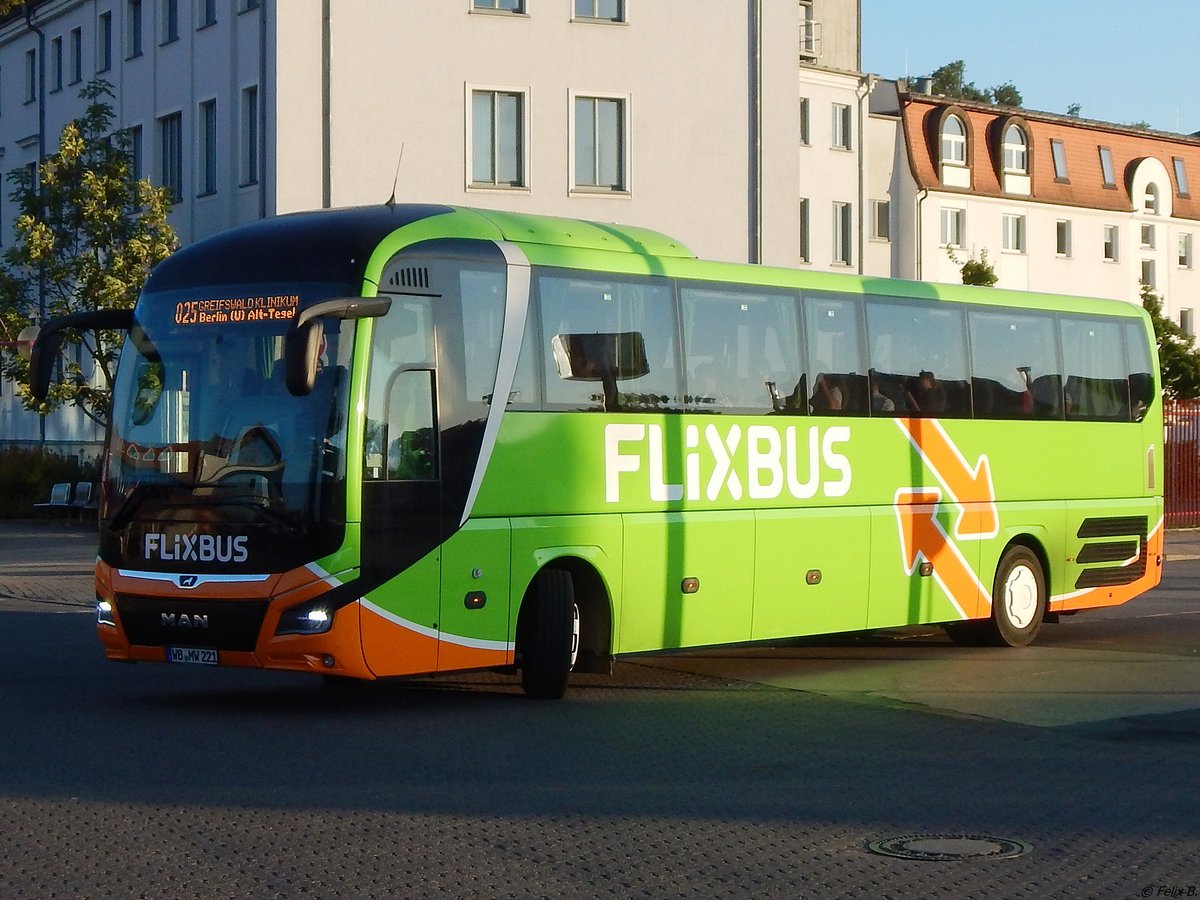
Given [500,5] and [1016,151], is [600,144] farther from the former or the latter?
[1016,151]

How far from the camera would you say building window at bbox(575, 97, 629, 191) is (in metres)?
37.8

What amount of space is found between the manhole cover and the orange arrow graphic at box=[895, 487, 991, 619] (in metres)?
8.13

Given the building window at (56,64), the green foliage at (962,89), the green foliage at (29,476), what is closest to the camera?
the green foliage at (29,476)

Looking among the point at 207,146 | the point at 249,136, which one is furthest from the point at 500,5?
the point at 207,146

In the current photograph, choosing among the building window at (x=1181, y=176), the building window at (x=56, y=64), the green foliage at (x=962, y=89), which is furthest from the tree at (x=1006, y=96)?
the building window at (x=56, y=64)

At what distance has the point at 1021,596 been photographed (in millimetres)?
17734

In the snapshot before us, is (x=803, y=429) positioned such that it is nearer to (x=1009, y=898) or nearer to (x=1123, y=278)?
(x=1009, y=898)

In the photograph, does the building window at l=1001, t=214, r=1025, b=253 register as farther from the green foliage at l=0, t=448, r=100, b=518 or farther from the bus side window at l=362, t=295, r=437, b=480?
the bus side window at l=362, t=295, r=437, b=480

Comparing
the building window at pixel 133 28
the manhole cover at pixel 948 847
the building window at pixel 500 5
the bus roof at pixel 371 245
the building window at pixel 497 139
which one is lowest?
the manhole cover at pixel 948 847

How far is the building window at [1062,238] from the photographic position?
233 ft

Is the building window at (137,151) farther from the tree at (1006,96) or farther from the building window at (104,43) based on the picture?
the tree at (1006,96)

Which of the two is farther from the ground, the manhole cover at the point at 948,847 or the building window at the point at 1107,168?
the building window at the point at 1107,168

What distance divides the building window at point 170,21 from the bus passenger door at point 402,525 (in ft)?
98.0

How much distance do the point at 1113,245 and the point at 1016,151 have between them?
660cm
